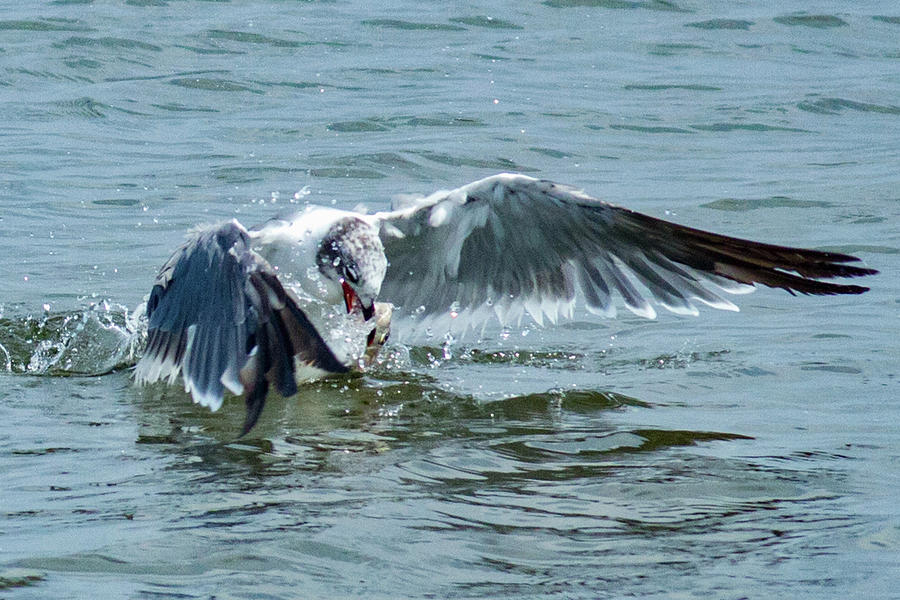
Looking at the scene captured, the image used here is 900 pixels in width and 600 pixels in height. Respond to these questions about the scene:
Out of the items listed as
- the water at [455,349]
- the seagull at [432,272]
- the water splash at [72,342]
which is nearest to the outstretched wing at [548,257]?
the seagull at [432,272]

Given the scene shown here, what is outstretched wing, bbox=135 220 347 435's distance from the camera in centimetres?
459

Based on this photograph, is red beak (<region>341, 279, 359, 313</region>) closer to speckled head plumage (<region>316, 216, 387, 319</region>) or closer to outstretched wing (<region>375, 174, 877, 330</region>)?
speckled head plumage (<region>316, 216, 387, 319</region>)

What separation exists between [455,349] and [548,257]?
70 cm

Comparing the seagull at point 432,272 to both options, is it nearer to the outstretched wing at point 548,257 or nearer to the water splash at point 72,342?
the outstretched wing at point 548,257

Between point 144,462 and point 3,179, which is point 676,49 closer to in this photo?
point 3,179

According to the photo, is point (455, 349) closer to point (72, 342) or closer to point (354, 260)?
point (354, 260)

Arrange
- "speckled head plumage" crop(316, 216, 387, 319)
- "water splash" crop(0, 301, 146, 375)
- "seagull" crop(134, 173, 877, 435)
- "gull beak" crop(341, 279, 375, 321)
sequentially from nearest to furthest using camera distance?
"seagull" crop(134, 173, 877, 435) < "speckled head plumage" crop(316, 216, 387, 319) < "gull beak" crop(341, 279, 375, 321) < "water splash" crop(0, 301, 146, 375)

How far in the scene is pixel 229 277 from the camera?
5.07 metres

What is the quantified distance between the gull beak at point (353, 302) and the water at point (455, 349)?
35cm

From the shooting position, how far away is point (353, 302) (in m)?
5.97

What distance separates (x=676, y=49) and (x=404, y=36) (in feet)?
9.12

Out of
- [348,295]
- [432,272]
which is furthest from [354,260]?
[432,272]

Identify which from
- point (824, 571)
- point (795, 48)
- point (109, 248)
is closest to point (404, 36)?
point (795, 48)

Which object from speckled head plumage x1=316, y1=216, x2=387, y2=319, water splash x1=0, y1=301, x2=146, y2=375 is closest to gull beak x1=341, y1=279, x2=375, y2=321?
speckled head plumage x1=316, y1=216, x2=387, y2=319
